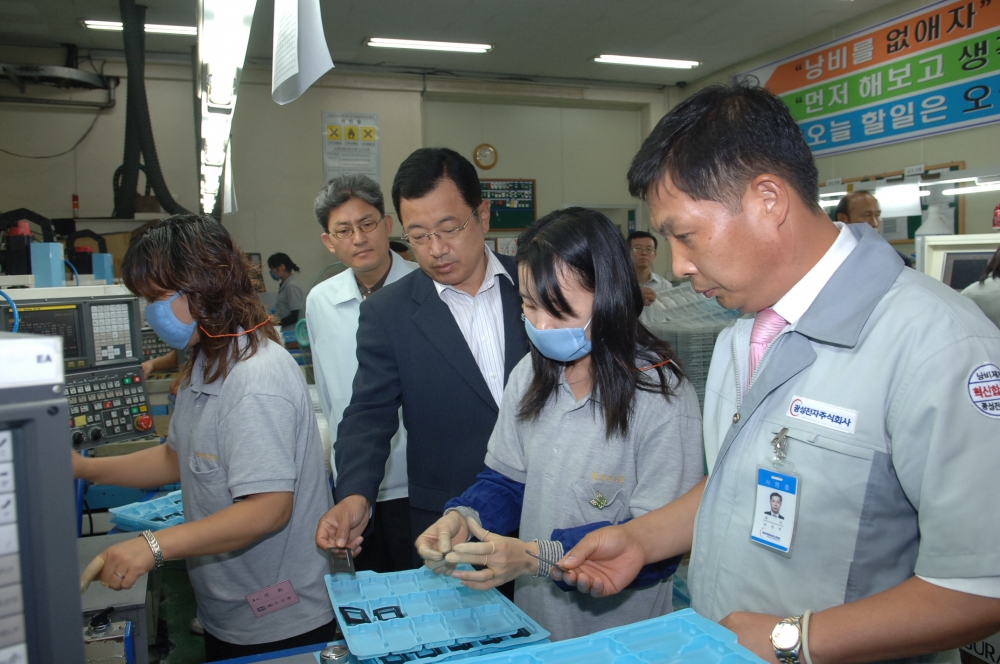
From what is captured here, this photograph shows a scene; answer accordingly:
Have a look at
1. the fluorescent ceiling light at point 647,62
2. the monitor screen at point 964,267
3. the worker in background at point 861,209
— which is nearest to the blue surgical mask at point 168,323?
the monitor screen at point 964,267

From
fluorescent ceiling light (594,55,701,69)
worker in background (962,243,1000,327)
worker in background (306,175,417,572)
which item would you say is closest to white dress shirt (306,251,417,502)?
worker in background (306,175,417,572)

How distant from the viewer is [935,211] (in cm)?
324

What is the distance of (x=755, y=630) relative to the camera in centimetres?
89

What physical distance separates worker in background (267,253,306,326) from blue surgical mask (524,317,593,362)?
5.60 metres

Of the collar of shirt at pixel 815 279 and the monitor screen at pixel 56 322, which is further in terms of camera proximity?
the monitor screen at pixel 56 322

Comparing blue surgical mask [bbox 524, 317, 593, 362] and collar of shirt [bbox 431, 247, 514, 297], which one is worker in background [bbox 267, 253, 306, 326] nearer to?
collar of shirt [bbox 431, 247, 514, 297]

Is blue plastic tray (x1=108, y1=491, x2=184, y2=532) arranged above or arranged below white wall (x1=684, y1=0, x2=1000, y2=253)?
below

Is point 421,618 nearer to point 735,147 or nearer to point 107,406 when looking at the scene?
point 735,147

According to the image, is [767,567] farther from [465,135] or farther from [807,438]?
[465,135]

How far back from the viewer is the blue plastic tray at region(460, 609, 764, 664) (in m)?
0.77

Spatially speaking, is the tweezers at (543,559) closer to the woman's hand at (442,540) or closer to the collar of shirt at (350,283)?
the woman's hand at (442,540)

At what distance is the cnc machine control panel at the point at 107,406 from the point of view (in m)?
2.32

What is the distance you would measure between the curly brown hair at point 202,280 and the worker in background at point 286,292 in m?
5.22

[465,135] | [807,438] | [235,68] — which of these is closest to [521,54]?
[465,135]
